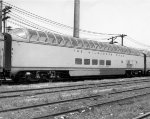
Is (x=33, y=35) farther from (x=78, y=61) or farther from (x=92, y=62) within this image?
(x=92, y=62)

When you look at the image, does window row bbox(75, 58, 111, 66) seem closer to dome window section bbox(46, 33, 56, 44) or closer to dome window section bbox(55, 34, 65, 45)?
dome window section bbox(55, 34, 65, 45)

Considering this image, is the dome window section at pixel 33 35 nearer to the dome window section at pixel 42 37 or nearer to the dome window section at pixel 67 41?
the dome window section at pixel 42 37

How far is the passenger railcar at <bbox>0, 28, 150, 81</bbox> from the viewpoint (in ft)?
52.7

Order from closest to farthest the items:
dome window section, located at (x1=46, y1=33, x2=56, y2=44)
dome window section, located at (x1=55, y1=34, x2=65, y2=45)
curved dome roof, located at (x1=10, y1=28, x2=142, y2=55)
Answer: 1. curved dome roof, located at (x1=10, y1=28, x2=142, y2=55)
2. dome window section, located at (x1=46, y1=33, x2=56, y2=44)
3. dome window section, located at (x1=55, y1=34, x2=65, y2=45)

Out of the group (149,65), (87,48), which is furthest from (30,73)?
(149,65)

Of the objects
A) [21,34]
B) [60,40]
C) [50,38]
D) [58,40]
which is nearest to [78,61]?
[60,40]

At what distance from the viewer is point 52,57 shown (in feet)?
61.8

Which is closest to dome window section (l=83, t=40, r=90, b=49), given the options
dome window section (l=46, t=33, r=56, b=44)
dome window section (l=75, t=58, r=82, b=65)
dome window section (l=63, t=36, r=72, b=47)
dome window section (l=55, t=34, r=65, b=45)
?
dome window section (l=75, t=58, r=82, b=65)

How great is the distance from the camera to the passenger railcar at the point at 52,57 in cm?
1608

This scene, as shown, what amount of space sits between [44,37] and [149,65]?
19.8 meters

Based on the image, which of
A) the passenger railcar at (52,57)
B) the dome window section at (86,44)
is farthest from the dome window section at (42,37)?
the dome window section at (86,44)

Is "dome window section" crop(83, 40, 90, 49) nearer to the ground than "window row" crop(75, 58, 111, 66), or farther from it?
farther from it

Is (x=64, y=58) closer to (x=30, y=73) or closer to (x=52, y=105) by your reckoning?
(x=30, y=73)

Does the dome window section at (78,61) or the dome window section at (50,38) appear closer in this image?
the dome window section at (50,38)
